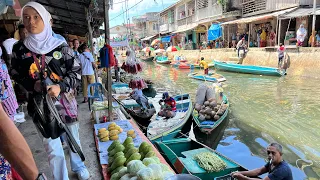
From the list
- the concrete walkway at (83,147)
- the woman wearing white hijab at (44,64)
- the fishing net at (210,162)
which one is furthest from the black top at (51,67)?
the fishing net at (210,162)

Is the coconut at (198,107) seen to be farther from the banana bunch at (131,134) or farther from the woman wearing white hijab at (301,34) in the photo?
the woman wearing white hijab at (301,34)

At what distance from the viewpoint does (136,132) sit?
15.8ft

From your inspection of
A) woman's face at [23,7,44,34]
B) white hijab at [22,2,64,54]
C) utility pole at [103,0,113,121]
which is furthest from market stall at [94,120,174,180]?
woman's face at [23,7,44,34]

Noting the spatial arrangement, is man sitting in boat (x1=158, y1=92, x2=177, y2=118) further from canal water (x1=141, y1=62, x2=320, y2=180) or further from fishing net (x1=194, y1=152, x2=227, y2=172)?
fishing net (x1=194, y1=152, x2=227, y2=172)

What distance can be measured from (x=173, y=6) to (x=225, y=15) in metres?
15.1

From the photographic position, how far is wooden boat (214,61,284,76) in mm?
17805

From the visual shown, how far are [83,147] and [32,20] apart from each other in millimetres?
2545

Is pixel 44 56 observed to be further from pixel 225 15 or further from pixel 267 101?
pixel 225 15

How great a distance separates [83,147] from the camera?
430 centimetres

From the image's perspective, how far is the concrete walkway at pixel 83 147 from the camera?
350 centimetres

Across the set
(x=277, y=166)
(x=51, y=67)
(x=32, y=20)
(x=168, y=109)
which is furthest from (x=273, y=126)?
(x=32, y=20)

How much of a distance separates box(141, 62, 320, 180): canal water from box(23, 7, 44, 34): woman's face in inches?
243

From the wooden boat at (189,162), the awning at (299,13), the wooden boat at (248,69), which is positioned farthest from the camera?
the wooden boat at (248,69)

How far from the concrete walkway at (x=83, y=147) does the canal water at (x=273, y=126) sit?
4.21 metres
